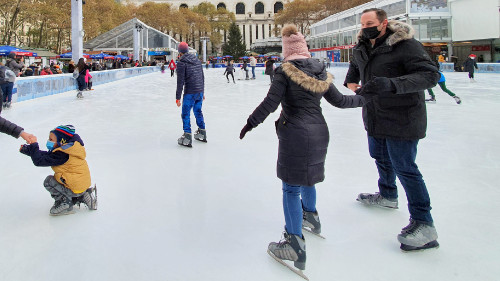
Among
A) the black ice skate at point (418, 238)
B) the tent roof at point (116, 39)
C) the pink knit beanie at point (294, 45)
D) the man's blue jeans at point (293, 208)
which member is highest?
the tent roof at point (116, 39)

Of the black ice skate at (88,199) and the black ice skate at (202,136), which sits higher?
the black ice skate at (202,136)

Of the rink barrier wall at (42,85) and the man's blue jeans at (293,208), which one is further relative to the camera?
the rink barrier wall at (42,85)

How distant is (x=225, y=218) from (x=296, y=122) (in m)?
1.05

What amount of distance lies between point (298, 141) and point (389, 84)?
22.3 inches

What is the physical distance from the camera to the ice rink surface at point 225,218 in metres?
2.12

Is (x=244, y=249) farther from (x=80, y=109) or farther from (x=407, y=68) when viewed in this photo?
(x=80, y=109)

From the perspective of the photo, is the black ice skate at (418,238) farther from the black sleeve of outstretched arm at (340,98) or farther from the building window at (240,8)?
the building window at (240,8)

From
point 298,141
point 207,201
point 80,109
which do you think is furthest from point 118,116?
point 298,141

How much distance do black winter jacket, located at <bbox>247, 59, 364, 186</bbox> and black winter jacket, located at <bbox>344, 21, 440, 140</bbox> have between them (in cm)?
44

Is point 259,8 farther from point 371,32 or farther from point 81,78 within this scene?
point 371,32

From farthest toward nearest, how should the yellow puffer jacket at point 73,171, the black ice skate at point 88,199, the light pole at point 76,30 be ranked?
the light pole at point 76,30 → the black ice skate at point 88,199 → the yellow puffer jacket at point 73,171

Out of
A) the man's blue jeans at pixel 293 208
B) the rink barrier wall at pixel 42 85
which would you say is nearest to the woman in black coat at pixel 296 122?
the man's blue jeans at pixel 293 208

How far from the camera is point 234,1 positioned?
332ft

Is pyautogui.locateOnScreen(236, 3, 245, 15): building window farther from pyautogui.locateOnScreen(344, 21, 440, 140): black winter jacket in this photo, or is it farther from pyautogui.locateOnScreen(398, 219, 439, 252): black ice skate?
pyautogui.locateOnScreen(398, 219, 439, 252): black ice skate
